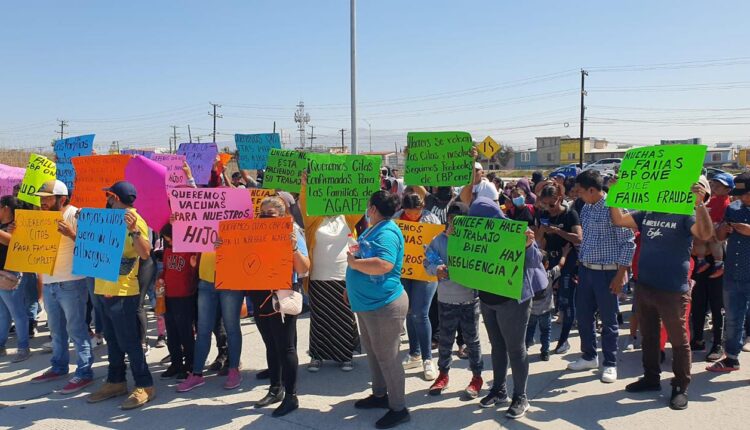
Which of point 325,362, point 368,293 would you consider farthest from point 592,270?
point 325,362

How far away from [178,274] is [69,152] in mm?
4098

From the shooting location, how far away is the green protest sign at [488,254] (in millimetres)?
4133

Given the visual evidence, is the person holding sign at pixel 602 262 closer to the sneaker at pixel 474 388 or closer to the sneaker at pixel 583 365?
the sneaker at pixel 583 365

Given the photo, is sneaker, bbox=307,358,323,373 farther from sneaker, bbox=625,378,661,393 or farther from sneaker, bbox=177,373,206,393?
sneaker, bbox=625,378,661,393

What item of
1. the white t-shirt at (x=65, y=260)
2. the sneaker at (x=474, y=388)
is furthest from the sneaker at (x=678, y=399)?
the white t-shirt at (x=65, y=260)

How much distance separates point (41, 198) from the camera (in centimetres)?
555

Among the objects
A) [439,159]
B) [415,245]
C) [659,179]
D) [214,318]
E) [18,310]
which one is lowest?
[18,310]

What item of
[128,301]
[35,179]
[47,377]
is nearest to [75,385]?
[47,377]

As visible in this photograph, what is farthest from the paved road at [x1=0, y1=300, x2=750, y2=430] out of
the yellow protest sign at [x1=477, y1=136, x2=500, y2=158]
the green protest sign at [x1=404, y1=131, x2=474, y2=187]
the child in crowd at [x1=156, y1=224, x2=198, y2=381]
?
the yellow protest sign at [x1=477, y1=136, x2=500, y2=158]

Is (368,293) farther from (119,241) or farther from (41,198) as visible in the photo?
(41,198)

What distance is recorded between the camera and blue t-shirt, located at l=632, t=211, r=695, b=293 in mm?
4531

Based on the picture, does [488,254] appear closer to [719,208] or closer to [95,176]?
[719,208]

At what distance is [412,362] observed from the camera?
5809 mm

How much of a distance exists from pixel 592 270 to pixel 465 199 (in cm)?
155
